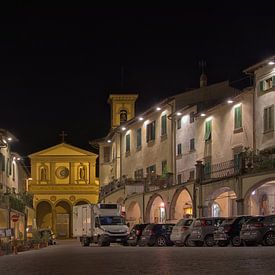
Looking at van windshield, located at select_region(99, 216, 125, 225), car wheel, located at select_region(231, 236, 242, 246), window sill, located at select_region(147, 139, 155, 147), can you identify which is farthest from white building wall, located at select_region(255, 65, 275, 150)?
window sill, located at select_region(147, 139, 155, 147)

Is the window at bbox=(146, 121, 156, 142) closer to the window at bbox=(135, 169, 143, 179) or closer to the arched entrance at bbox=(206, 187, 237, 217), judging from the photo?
the window at bbox=(135, 169, 143, 179)

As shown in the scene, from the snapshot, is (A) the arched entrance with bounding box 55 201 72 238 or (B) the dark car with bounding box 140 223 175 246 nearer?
(B) the dark car with bounding box 140 223 175 246

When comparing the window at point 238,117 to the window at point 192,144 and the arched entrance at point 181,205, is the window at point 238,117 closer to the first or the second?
the arched entrance at point 181,205

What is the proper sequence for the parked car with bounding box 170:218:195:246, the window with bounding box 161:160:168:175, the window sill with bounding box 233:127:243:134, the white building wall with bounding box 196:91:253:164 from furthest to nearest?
the window with bounding box 161:160:168:175 → the window sill with bounding box 233:127:243:134 → the white building wall with bounding box 196:91:253:164 → the parked car with bounding box 170:218:195:246

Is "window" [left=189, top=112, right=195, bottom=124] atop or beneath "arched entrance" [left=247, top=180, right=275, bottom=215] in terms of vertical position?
atop

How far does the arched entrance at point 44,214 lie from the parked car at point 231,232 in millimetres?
59616

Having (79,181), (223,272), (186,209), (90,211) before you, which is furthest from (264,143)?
(79,181)

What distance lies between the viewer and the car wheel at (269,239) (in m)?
30.5

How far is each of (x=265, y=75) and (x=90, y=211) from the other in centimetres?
1473

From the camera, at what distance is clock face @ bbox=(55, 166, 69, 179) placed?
298 feet

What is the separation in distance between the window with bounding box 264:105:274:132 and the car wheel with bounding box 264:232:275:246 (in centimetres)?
1141

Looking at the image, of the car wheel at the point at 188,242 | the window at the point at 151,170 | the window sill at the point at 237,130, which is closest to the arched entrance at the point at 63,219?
the window at the point at 151,170

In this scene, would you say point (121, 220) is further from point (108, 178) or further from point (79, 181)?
point (79, 181)

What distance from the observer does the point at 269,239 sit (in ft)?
100
